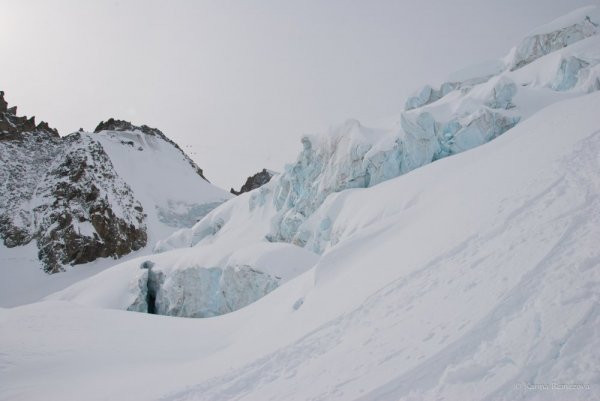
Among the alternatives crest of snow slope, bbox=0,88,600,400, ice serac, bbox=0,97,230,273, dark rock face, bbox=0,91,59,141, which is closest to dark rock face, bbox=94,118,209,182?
ice serac, bbox=0,97,230,273

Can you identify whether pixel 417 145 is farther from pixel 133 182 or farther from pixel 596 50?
pixel 133 182

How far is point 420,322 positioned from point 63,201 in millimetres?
55697

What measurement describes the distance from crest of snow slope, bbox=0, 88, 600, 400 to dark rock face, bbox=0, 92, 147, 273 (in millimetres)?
37499

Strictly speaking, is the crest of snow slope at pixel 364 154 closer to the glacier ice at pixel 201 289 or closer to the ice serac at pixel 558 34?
the glacier ice at pixel 201 289

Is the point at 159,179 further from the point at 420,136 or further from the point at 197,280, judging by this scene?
the point at 420,136

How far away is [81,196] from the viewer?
50219mm

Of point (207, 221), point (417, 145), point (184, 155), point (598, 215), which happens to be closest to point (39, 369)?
point (598, 215)

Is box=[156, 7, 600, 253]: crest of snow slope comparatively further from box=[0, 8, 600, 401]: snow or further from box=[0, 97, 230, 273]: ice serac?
box=[0, 97, 230, 273]: ice serac

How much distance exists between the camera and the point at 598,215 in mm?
5746

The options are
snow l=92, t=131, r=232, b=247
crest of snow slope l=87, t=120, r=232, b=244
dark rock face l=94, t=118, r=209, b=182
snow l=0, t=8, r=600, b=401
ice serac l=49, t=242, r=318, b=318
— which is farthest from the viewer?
dark rock face l=94, t=118, r=209, b=182

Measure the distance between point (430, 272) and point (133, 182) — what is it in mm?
65808

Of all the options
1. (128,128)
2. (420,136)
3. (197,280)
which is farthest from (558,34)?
(128,128)

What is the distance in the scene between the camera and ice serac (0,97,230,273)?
157ft

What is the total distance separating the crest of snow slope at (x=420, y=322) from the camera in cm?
413
